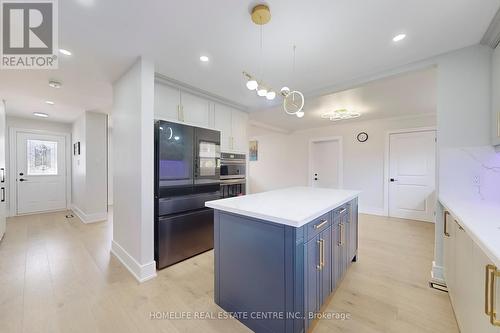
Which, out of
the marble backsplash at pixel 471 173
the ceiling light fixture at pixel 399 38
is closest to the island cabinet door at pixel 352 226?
the marble backsplash at pixel 471 173

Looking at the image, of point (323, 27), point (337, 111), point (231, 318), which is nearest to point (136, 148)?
point (231, 318)

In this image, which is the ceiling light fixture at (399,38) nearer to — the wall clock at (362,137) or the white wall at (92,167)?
the wall clock at (362,137)

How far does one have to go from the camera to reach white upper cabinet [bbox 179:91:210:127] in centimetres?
297

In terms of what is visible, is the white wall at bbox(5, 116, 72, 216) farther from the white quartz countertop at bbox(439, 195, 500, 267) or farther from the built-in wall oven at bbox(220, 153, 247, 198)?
the white quartz countertop at bbox(439, 195, 500, 267)

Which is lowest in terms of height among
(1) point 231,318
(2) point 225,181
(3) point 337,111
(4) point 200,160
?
(1) point 231,318

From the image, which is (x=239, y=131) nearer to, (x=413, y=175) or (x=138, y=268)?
(x=138, y=268)

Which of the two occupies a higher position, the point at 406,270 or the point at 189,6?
the point at 189,6

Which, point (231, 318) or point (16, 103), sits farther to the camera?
point (16, 103)

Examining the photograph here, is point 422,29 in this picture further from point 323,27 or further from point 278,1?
point 278,1

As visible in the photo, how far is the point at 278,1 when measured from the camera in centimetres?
144

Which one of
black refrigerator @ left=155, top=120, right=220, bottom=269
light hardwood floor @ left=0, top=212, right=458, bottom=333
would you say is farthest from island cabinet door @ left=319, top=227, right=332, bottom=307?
black refrigerator @ left=155, top=120, right=220, bottom=269

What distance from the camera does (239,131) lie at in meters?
3.96

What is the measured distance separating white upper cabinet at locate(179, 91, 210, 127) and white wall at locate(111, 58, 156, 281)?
733mm

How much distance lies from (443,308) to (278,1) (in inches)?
111
